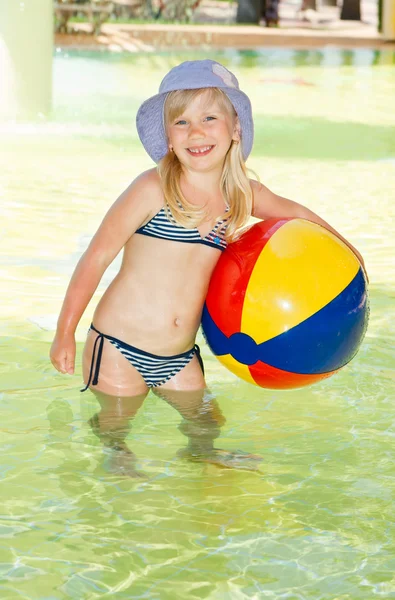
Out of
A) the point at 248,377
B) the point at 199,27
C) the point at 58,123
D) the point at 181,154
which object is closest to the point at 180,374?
the point at 248,377

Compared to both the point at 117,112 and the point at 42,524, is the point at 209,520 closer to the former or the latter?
the point at 42,524

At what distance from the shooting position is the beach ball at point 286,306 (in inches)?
136

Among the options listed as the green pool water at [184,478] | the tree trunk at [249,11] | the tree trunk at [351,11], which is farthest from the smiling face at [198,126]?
the tree trunk at [351,11]

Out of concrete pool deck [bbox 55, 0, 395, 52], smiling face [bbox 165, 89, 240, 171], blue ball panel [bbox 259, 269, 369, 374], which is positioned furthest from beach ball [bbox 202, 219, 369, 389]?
concrete pool deck [bbox 55, 0, 395, 52]

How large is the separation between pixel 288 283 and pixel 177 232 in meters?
0.45

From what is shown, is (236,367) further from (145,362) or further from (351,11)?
(351,11)

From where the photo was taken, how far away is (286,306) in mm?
3436

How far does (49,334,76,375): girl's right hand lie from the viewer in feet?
11.7

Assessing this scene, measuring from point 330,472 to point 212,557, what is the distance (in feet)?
2.46

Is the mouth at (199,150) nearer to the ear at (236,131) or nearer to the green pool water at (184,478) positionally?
the ear at (236,131)

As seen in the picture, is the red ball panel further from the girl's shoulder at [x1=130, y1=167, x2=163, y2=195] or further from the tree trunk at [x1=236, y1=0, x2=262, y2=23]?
the tree trunk at [x1=236, y1=0, x2=262, y2=23]

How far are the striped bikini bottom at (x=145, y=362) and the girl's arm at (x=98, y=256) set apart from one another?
16 centimetres

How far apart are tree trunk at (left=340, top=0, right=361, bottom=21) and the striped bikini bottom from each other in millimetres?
27556

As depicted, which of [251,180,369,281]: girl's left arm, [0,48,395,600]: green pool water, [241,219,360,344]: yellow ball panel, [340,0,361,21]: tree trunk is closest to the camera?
[0,48,395,600]: green pool water
